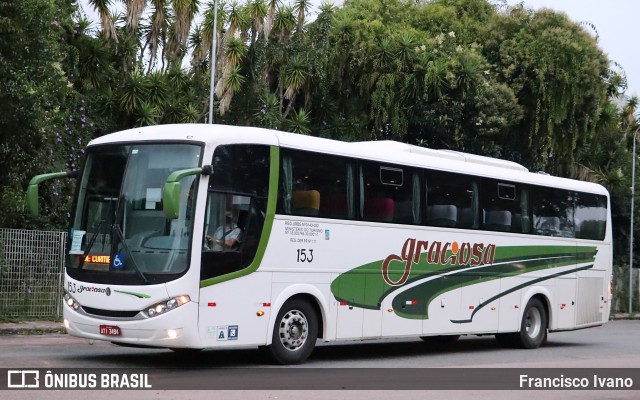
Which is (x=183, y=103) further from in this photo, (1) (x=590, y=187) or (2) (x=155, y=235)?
(2) (x=155, y=235)

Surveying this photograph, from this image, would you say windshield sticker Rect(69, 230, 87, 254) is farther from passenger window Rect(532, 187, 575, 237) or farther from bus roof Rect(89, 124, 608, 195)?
passenger window Rect(532, 187, 575, 237)

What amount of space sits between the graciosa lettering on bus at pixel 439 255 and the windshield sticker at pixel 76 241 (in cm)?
509

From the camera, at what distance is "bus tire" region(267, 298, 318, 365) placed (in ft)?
49.5

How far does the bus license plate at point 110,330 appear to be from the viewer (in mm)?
13750

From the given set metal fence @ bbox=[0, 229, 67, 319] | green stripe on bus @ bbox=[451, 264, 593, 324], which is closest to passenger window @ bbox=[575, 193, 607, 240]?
green stripe on bus @ bbox=[451, 264, 593, 324]

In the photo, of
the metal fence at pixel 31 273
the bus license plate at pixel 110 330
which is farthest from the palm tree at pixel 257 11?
the bus license plate at pixel 110 330

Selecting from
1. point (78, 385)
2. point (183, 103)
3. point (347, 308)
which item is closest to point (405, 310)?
point (347, 308)

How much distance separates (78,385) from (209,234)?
2931 millimetres

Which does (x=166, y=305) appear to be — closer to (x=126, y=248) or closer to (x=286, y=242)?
(x=126, y=248)

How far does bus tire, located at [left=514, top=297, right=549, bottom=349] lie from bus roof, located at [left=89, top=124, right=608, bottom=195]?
2.50 metres

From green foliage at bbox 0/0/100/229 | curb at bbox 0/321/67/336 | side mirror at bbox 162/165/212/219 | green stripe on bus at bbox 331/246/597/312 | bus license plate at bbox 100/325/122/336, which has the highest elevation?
green foliage at bbox 0/0/100/229

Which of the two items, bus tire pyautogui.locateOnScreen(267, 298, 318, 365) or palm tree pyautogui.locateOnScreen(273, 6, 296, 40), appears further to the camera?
palm tree pyautogui.locateOnScreen(273, 6, 296, 40)

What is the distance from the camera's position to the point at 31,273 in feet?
73.7

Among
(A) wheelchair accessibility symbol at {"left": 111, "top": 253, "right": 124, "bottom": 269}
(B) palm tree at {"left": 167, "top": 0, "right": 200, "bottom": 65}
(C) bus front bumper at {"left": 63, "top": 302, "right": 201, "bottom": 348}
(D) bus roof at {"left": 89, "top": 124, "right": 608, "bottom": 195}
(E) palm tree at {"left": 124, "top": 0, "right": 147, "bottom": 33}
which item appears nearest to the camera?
(C) bus front bumper at {"left": 63, "top": 302, "right": 201, "bottom": 348}
